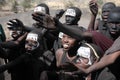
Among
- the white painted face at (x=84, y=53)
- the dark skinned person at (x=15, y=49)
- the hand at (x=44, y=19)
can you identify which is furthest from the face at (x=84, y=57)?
the dark skinned person at (x=15, y=49)

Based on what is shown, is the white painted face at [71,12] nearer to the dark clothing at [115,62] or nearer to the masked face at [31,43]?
the masked face at [31,43]

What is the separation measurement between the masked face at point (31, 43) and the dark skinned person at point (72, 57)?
0.37m

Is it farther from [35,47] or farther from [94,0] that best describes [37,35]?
[94,0]

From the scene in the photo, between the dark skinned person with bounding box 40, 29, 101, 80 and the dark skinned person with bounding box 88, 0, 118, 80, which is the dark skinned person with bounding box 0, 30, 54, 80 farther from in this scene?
the dark skinned person with bounding box 88, 0, 118, 80

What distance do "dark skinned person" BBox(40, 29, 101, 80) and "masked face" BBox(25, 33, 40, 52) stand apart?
375 millimetres

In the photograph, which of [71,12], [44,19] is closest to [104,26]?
[71,12]

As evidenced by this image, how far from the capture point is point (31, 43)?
5688 millimetres

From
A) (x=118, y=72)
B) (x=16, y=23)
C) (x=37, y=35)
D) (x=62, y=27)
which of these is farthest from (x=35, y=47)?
(x=118, y=72)

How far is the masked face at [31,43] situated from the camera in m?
5.66

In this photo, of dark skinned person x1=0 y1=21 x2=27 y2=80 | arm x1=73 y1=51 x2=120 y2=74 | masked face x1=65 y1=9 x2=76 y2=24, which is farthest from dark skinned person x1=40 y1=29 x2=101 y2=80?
masked face x1=65 y1=9 x2=76 y2=24

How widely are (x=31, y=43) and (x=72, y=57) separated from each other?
30.7 inches

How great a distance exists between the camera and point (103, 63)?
4.20m

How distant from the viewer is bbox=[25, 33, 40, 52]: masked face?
5656mm

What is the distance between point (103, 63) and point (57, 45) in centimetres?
206
